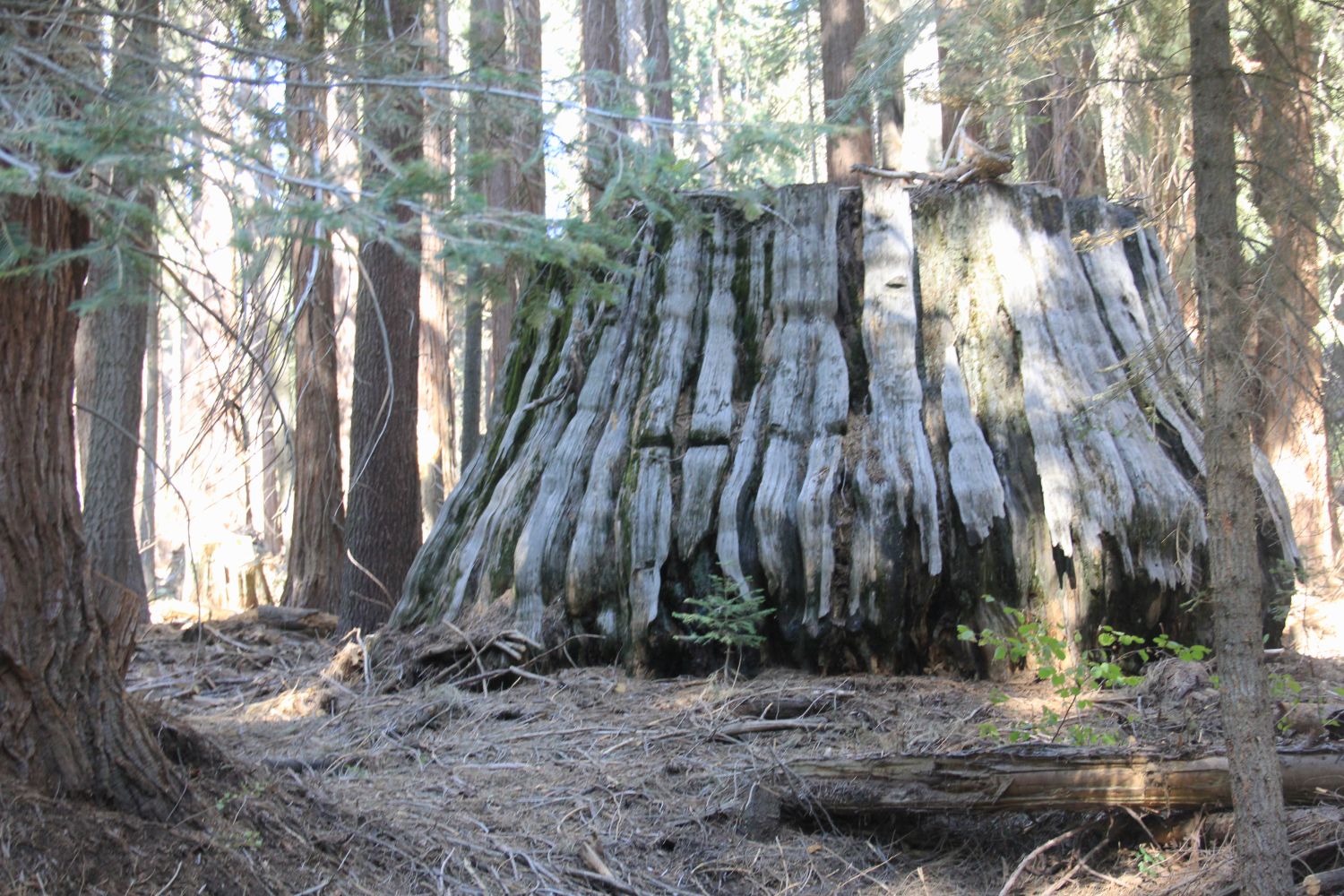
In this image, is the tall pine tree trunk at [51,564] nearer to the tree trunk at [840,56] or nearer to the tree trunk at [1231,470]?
the tree trunk at [1231,470]

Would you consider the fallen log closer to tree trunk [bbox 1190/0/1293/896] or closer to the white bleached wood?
tree trunk [bbox 1190/0/1293/896]

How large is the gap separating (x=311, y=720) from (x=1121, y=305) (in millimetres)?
5076

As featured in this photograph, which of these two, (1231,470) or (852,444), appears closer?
(1231,470)

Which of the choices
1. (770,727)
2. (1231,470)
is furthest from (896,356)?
(1231,470)

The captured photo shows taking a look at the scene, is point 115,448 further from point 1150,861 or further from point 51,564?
point 1150,861

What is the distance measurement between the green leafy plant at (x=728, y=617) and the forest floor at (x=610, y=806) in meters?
0.20

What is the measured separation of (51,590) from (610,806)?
217 centimetres

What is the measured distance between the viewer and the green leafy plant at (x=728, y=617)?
18.5ft

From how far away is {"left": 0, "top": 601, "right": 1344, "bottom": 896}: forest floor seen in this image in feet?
11.2

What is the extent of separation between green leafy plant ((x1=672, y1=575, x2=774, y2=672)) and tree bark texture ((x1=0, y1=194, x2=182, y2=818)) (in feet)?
9.07

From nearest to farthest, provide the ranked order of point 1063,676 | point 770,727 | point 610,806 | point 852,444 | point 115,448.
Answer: point 1063,676, point 610,806, point 770,727, point 852,444, point 115,448

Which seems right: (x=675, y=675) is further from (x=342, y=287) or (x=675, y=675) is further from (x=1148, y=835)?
(x=342, y=287)

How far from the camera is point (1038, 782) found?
12.8 ft

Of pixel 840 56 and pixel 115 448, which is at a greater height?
pixel 840 56
